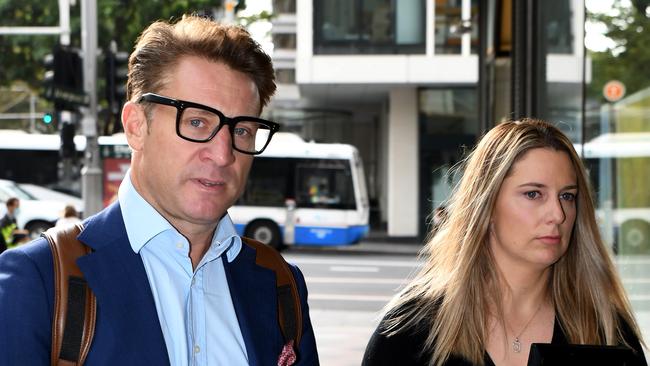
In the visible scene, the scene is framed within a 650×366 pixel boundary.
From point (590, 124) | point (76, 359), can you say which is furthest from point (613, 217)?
point (76, 359)

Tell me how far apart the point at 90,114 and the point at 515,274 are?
36.2 feet

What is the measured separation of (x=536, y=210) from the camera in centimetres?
289

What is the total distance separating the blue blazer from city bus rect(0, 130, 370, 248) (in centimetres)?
2217

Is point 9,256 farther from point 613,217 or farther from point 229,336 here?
point 613,217

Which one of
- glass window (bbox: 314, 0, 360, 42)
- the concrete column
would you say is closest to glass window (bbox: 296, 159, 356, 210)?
glass window (bbox: 314, 0, 360, 42)

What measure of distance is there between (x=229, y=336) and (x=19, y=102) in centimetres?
2337

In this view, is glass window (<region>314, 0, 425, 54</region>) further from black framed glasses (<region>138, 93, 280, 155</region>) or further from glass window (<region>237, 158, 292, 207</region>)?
black framed glasses (<region>138, 93, 280, 155</region>)

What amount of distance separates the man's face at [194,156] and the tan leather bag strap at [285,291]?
0.28 meters

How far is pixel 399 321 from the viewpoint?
3.02m

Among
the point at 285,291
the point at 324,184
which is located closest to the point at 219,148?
the point at 285,291

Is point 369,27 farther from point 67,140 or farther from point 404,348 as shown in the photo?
point 404,348

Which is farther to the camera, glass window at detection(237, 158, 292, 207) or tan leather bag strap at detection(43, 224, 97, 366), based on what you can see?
glass window at detection(237, 158, 292, 207)

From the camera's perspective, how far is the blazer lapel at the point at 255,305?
2133 mm

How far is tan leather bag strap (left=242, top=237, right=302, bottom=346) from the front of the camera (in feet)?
7.37
